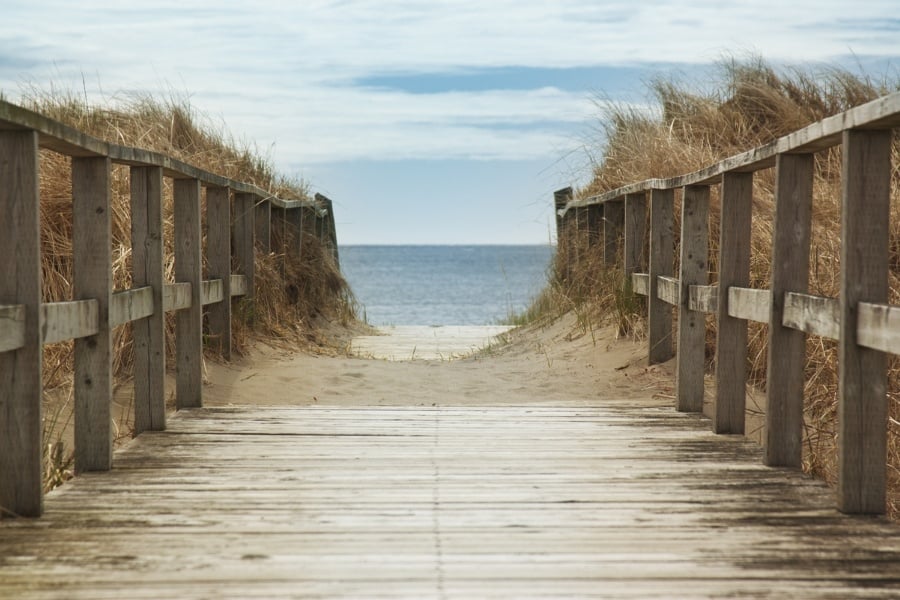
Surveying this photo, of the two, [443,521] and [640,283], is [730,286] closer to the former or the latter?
[443,521]

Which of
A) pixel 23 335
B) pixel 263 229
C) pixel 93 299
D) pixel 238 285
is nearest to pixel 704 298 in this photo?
pixel 93 299

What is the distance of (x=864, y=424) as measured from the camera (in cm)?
349

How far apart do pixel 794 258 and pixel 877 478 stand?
1064mm

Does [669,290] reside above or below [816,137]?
below

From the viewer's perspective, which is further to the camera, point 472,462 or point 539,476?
point 472,462

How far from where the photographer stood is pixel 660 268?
711 cm

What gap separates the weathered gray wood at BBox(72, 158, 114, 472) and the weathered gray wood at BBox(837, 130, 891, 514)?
2739mm

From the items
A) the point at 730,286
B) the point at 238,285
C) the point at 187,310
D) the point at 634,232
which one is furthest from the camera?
the point at 634,232

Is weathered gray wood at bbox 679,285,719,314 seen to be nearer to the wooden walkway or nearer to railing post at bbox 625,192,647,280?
the wooden walkway

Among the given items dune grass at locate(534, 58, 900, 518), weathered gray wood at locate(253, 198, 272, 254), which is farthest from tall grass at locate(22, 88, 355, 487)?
dune grass at locate(534, 58, 900, 518)

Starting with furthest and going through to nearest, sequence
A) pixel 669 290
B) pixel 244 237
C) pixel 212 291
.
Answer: pixel 244 237
pixel 212 291
pixel 669 290

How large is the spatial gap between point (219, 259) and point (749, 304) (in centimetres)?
371

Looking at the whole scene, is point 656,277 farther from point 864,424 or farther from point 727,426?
point 864,424

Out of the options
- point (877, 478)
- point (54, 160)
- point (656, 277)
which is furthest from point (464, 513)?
point (54, 160)
